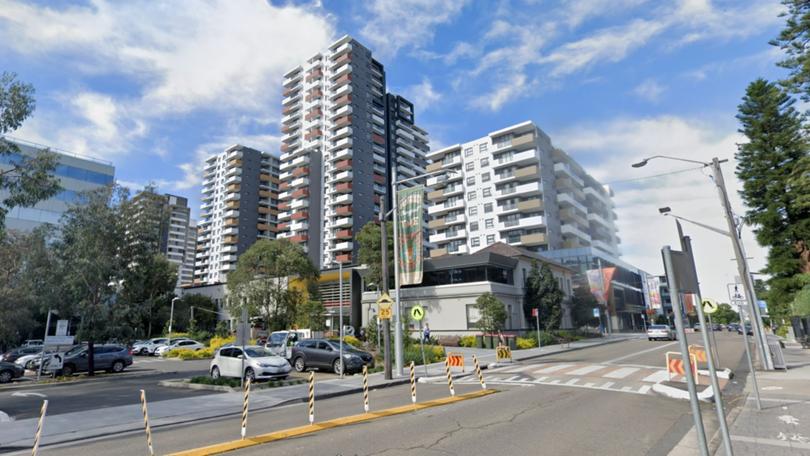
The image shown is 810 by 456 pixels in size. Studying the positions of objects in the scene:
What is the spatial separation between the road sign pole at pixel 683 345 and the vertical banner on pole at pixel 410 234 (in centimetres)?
1521

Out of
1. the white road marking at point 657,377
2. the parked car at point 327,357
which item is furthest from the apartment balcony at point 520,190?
the white road marking at point 657,377

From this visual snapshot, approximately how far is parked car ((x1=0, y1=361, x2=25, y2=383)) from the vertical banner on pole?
22.5 metres

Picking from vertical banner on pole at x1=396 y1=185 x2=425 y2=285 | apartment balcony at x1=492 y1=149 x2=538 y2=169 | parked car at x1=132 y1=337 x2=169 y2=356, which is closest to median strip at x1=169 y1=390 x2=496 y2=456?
vertical banner on pole at x1=396 y1=185 x2=425 y2=285

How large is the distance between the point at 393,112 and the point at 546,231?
49994 millimetres

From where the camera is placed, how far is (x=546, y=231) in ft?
245

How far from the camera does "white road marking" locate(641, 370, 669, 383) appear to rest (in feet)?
50.6

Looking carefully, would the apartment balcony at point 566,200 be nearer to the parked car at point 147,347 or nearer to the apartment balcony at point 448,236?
the apartment balcony at point 448,236

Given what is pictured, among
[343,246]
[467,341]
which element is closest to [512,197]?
[343,246]

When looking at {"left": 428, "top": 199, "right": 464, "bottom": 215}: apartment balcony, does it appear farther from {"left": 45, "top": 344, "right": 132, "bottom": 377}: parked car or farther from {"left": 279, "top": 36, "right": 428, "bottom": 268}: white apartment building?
{"left": 45, "top": 344, "right": 132, "bottom": 377}: parked car

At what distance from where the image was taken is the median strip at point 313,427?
7707mm

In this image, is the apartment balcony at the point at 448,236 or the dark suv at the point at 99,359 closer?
the dark suv at the point at 99,359

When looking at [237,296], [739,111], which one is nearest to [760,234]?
[739,111]

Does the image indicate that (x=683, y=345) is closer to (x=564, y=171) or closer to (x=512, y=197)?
(x=512, y=197)

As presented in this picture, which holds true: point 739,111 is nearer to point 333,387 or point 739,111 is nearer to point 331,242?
point 333,387
